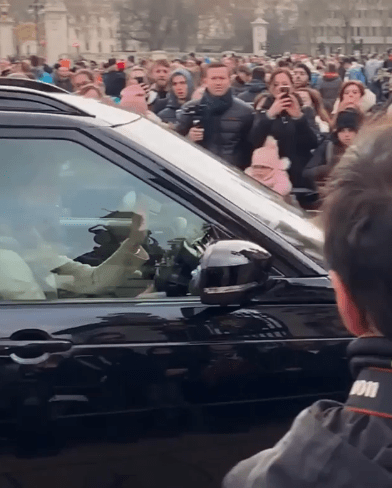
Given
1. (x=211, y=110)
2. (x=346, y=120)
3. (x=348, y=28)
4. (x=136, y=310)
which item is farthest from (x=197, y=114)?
(x=348, y=28)

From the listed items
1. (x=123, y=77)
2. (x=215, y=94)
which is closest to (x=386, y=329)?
(x=215, y=94)

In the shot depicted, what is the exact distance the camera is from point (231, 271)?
2502 millimetres

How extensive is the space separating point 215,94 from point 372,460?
683 cm

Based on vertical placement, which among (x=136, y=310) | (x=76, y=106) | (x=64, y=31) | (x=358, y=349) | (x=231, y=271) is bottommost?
(x=64, y=31)

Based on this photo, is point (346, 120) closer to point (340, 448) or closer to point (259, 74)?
point (340, 448)

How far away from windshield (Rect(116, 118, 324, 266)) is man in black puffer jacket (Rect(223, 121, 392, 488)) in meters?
1.43

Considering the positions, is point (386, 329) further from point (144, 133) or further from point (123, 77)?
point (123, 77)

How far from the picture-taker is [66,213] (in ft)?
9.20

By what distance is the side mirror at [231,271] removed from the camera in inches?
98.2

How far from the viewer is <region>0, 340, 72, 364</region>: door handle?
8.46 feet

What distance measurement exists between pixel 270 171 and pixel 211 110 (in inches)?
73.7

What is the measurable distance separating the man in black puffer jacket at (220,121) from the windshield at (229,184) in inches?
167

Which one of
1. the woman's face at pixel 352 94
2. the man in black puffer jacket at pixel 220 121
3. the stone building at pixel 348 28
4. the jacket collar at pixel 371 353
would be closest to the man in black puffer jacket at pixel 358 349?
the jacket collar at pixel 371 353

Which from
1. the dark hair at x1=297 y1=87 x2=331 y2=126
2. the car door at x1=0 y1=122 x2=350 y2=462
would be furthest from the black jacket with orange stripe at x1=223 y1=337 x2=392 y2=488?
the dark hair at x1=297 y1=87 x2=331 y2=126
